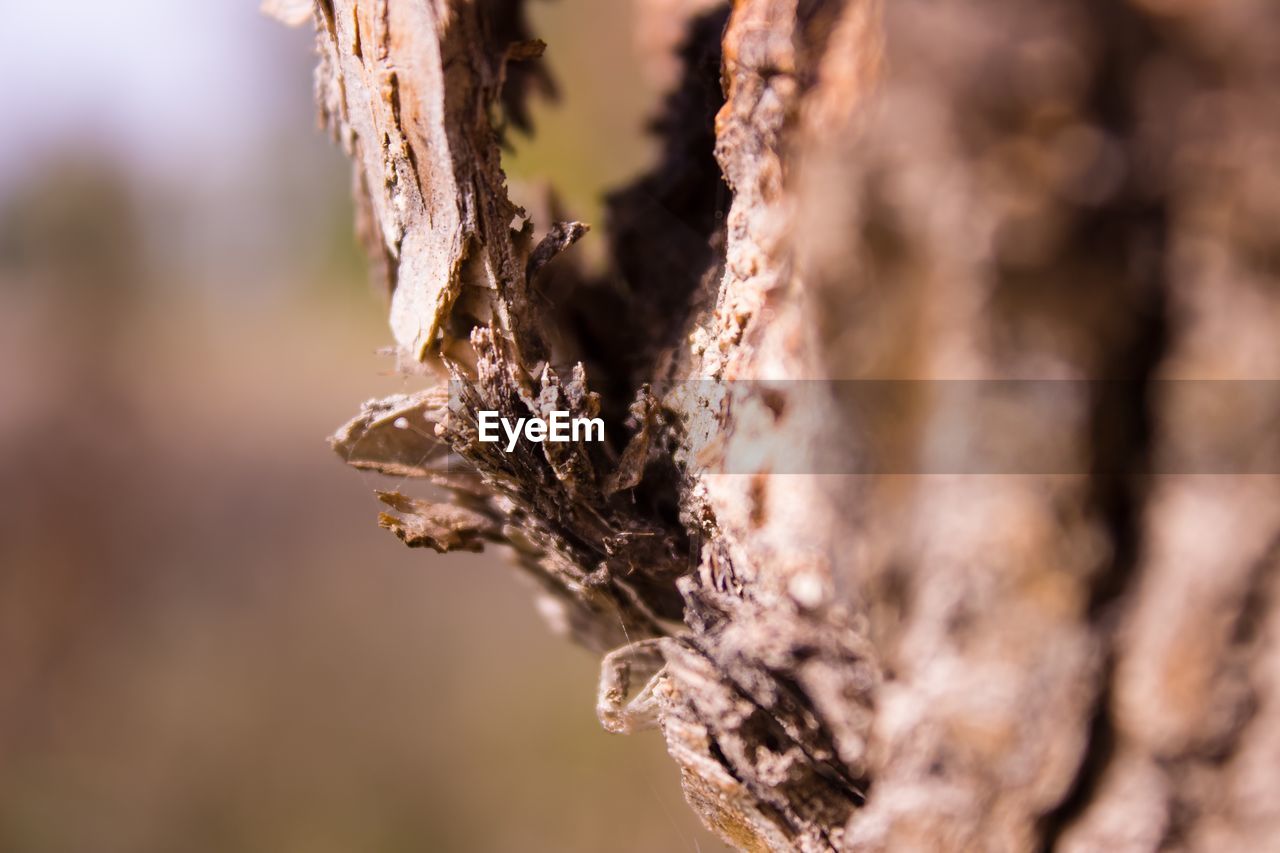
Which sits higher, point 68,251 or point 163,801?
point 68,251

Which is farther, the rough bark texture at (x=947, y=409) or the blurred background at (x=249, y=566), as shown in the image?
the blurred background at (x=249, y=566)

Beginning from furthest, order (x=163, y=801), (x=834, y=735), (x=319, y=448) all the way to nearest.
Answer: (x=319, y=448)
(x=163, y=801)
(x=834, y=735)

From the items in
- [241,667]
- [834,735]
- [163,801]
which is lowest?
[163,801]

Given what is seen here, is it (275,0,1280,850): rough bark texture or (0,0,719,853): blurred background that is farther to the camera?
(0,0,719,853): blurred background

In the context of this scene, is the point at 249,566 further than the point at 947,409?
Yes

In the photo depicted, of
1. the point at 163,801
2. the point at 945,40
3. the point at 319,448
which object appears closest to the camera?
the point at 945,40

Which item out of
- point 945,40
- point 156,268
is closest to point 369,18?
point 945,40

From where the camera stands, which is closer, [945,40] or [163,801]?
[945,40]

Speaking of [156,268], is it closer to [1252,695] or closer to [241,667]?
[241,667]
